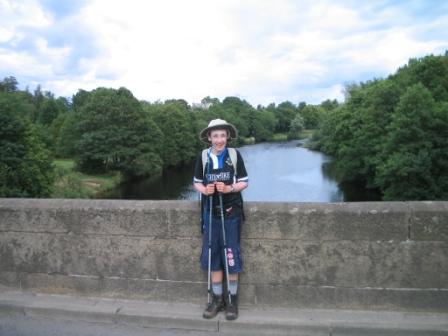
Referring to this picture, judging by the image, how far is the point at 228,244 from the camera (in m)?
4.02

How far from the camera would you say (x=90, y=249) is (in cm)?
447

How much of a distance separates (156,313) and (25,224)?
1.71m

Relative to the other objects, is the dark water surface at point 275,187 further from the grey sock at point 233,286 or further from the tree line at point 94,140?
the grey sock at point 233,286

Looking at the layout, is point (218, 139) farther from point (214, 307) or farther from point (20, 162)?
point (20, 162)

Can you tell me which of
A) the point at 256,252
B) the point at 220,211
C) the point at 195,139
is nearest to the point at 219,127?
the point at 220,211

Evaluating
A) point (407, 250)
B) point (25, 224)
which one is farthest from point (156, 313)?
point (407, 250)

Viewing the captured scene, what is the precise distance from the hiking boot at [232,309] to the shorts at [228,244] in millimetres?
265

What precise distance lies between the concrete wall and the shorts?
7.6 inches

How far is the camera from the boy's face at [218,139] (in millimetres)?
4074

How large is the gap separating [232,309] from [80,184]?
117ft

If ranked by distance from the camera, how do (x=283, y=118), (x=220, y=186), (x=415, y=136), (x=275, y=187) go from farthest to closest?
(x=283, y=118), (x=275, y=187), (x=415, y=136), (x=220, y=186)

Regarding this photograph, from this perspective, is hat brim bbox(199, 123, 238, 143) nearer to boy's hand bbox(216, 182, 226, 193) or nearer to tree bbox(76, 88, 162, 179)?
boy's hand bbox(216, 182, 226, 193)

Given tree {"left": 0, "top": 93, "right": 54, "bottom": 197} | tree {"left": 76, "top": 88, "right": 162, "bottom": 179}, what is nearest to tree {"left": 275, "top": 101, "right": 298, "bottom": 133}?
tree {"left": 76, "top": 88, "right": 162, "bottom": 179}

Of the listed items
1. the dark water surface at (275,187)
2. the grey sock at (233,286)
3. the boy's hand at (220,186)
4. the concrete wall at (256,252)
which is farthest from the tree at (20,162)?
the boy's hand at (220,186)
